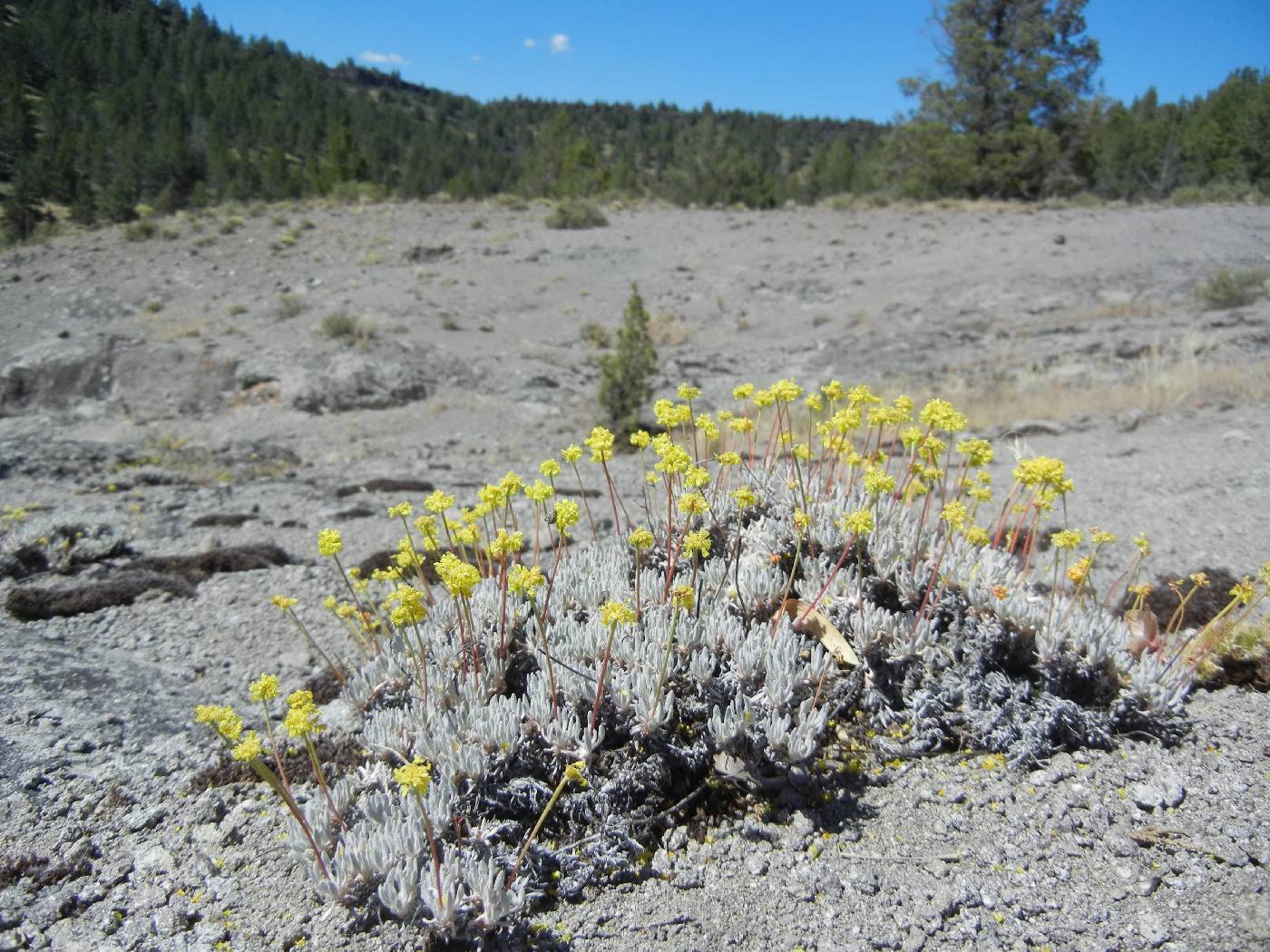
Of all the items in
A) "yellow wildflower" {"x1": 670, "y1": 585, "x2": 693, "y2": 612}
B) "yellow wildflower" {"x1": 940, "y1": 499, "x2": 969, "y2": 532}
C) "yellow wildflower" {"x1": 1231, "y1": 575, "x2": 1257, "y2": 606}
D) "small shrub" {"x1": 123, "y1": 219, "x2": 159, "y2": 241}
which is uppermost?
"small shrub" {"x1": 123, "y1": 219, "x2": 159, "y2": 241}

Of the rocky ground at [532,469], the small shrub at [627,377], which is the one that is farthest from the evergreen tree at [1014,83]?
the small shrub at [627,377]

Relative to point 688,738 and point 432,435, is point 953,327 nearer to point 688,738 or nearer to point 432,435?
point 432,435

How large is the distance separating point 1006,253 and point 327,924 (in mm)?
21545

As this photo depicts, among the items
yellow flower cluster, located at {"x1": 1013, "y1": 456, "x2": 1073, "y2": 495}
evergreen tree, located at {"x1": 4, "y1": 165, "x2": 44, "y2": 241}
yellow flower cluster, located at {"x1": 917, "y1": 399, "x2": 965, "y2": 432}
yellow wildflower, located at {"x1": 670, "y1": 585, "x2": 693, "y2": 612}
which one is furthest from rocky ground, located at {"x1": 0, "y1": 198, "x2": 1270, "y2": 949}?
evergreen tree, located at {"x1": 4, "y1": 165, "x2": 44, "y2": 241}

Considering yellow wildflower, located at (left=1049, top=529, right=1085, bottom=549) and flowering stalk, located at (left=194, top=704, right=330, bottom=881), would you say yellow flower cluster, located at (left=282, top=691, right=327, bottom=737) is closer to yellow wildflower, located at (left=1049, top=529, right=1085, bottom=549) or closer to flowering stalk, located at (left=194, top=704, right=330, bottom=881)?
flowering stalk, located at (left=194, top=704, right=330, bottom=881)

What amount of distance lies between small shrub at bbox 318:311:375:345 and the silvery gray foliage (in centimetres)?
1363

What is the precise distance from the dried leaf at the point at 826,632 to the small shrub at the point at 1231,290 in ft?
48.0

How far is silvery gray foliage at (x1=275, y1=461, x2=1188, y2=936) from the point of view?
2.42 m

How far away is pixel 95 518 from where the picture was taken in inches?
253

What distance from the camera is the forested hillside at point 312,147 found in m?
31.9

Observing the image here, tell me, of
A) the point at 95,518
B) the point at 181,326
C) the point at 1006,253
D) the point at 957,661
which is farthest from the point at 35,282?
the point at 1006,253

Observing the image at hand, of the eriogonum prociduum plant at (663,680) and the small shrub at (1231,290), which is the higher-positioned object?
the small shrub at (1231,290)

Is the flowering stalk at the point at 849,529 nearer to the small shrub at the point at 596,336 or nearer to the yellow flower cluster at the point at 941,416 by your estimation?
the yellow flower cluster at the point at 941,416

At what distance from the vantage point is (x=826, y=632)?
128 inches
